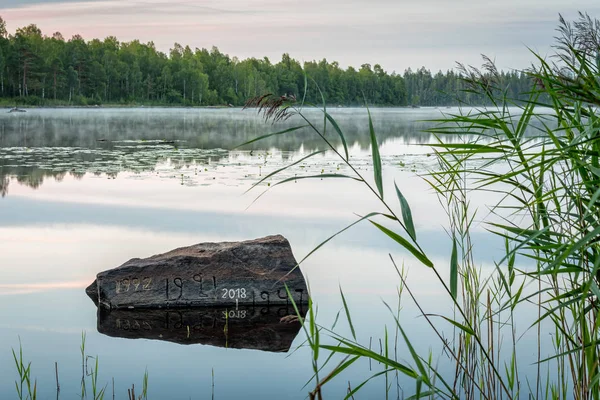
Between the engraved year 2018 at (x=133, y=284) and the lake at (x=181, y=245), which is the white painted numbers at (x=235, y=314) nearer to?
the lake at (x=181, y=245)

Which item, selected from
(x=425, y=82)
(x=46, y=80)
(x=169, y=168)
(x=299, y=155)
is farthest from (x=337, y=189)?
(x=425, y=82)

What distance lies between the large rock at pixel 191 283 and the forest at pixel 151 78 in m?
56.9

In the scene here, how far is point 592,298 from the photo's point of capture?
3002mm

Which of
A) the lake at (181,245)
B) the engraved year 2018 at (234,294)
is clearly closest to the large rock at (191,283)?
the engraved year 2018 at (234,294)

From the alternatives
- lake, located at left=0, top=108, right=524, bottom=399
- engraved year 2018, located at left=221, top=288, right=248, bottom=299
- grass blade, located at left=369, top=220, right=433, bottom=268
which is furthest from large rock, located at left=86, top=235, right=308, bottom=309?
grass blade, located at left=369, top=220, right=433, bottom=268

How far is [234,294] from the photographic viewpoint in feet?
20.2

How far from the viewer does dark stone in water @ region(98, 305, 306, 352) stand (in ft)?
18.1

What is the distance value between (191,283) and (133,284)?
17.8 inches

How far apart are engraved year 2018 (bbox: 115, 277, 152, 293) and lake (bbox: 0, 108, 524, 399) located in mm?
271

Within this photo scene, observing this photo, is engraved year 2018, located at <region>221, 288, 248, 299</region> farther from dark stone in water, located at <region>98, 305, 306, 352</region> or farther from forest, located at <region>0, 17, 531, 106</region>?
Answer: forest, located at <region>0, 17, 531, 106</region>

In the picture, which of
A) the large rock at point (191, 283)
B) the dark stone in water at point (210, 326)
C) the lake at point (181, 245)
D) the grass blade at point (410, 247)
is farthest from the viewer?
the large rock at point (191, 283)

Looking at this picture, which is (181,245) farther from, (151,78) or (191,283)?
(151,78)

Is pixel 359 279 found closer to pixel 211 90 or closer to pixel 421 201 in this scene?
pixel 421 201

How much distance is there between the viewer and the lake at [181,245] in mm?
4961
